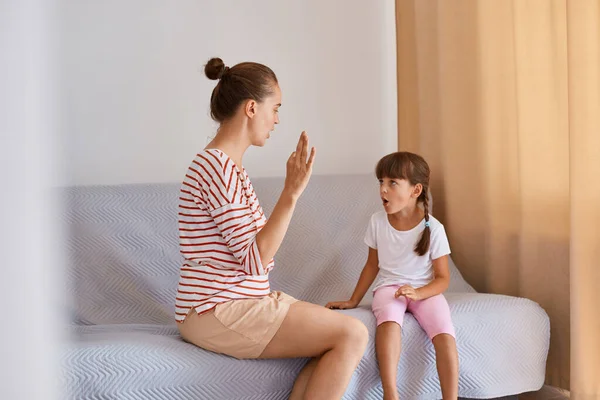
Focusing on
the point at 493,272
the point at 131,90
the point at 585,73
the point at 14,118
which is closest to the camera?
the point at 14,118

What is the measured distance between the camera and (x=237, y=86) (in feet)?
6.01

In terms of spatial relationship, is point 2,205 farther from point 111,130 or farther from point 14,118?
point 111,130

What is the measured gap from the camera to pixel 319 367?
1715 mm

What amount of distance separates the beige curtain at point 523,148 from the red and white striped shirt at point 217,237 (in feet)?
3.13

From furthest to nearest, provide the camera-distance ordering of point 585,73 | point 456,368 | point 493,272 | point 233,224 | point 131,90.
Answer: point 131,90 < point 493,272 < point 585,73 < point 456,368 < point 233,224

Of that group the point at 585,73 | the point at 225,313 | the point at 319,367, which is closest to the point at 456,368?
the point at 319,367

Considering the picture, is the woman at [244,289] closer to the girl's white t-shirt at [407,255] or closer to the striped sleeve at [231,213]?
the striped sleeve at [231,213]

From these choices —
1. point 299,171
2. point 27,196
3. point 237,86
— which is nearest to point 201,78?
point 237,86

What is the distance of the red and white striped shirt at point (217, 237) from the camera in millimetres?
1718

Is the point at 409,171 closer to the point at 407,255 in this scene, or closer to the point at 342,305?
the point at 407,255

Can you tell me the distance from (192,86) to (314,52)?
53 cm

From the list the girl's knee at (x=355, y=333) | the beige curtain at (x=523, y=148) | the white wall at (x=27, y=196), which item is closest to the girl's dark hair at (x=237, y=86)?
the girl's knee at (x=355, y=333)

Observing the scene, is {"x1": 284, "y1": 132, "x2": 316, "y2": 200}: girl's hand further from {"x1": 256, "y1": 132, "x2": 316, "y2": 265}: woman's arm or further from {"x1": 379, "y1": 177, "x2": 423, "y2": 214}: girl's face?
{"x1": 379, "y1": 177, "x2": 423, "y2": 214}: girl's face

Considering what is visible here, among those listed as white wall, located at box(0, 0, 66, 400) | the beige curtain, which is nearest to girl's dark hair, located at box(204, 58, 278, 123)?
the beige curtain
